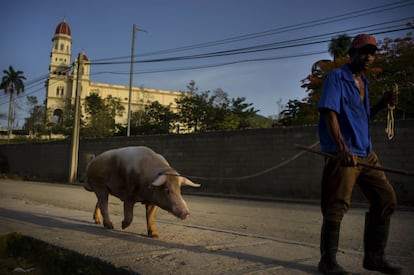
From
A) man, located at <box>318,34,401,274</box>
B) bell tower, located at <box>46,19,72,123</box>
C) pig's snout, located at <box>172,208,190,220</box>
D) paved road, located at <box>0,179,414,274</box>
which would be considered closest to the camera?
man, located at <box>318,34,401,274</box>

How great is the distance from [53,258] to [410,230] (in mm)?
5664

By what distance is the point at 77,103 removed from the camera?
24.1 meters

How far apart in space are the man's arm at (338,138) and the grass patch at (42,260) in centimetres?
199

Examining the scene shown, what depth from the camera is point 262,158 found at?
52.7ft

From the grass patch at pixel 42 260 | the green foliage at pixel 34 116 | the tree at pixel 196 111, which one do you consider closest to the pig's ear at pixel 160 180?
the grass patch at pixel 42 260

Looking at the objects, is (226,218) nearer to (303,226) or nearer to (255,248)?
(303,226)

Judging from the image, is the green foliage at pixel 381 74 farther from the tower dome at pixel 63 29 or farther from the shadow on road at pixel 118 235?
the tower dome at pixel 63 29

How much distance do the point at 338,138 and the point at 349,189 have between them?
1.43 feet

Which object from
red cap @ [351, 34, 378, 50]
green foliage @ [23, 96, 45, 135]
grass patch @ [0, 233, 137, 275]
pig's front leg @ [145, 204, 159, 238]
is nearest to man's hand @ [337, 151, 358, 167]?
red cap @ [351, 34, 378, 50]

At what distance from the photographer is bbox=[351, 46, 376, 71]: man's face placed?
3.70 metres

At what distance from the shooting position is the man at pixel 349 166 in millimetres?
3553

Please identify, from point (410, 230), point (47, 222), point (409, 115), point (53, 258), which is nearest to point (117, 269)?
point (53, 258)

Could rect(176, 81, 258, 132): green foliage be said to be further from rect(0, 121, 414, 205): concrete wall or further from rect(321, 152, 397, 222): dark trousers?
rect(321, 152, 397, 222): dark trousers

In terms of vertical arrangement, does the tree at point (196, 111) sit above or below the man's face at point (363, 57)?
above
